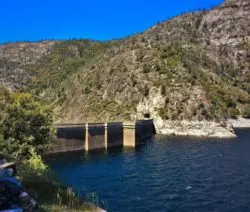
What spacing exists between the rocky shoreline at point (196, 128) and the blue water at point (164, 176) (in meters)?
25.4

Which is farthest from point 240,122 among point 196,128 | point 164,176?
point 164,176

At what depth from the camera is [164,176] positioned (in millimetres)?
67062

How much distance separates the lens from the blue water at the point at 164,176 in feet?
163

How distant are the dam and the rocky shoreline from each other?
21299mm

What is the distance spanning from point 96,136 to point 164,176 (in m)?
41.8

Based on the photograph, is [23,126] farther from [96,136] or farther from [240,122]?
[240,122]

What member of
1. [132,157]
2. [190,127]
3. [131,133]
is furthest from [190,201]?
[190,127]

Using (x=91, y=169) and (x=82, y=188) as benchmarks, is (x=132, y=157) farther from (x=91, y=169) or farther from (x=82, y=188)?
(x=82, y=188)

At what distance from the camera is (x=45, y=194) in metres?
27.5

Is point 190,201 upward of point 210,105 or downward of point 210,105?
downward

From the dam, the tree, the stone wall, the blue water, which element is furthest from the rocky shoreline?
the tree

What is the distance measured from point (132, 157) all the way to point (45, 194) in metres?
62.6

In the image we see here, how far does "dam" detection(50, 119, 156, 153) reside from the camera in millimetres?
97625

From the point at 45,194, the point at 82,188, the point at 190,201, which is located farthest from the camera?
the point at 82,188
